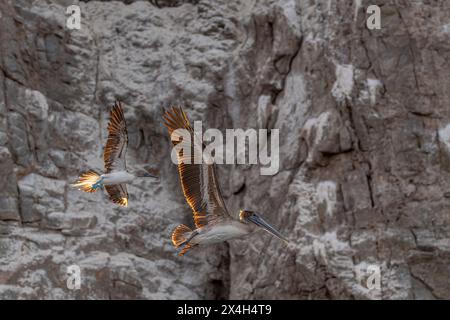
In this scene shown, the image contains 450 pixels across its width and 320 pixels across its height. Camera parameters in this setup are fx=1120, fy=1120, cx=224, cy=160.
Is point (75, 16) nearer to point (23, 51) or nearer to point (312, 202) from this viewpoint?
point (23, 51)

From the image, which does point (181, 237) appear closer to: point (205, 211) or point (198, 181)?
point (205, 211)

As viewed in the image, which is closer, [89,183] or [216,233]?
[216,233]

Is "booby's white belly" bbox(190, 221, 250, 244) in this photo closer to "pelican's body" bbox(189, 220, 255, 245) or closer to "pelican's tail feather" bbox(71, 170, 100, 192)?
"pelican's body" bbox(189, 220, 255, 245)

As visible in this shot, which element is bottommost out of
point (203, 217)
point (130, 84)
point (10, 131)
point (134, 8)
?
point (203, 217)

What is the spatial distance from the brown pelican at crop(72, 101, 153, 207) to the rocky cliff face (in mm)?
4325

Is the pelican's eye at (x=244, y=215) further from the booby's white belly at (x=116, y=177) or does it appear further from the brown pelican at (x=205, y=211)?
the booby's white belly at (x=116, y=177)

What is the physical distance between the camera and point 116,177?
13.7 metres

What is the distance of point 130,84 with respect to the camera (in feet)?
67.9

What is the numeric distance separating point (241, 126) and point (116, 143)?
20.0ft

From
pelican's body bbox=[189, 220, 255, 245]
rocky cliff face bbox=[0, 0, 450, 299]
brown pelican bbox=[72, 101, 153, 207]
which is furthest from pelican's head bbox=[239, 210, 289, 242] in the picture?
rocky cliff face bbox=[0, 0, 450, 299]

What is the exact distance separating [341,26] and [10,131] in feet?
19.1

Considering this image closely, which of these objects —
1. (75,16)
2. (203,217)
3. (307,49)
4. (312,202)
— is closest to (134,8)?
(75,16)

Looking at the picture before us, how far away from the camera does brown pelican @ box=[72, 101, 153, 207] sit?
13727 mm

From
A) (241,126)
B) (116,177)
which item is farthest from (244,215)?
(241,126)
